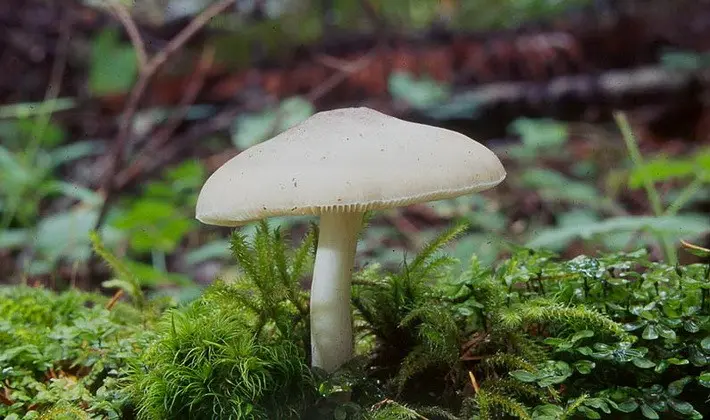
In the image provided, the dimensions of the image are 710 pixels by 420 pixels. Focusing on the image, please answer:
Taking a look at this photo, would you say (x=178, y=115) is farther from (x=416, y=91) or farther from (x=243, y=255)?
(x=243, y=255)

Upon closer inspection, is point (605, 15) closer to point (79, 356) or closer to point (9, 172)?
point (9, 172)

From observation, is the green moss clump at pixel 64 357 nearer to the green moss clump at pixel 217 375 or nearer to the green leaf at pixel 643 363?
the green moss clump at pixel 217 375

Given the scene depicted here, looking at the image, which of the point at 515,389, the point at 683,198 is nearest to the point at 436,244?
the point at 515,389

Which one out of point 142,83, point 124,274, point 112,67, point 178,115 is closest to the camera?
point 124,274

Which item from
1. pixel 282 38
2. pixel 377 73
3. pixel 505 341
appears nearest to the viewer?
pixel 505 341

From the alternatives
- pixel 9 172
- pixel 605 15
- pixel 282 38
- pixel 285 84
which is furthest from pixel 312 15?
pixel 9 172

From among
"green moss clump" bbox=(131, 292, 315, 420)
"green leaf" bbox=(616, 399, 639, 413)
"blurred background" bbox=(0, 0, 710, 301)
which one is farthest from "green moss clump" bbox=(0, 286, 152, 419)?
"blurred background" bbox=(0, 0, 710, 301)
